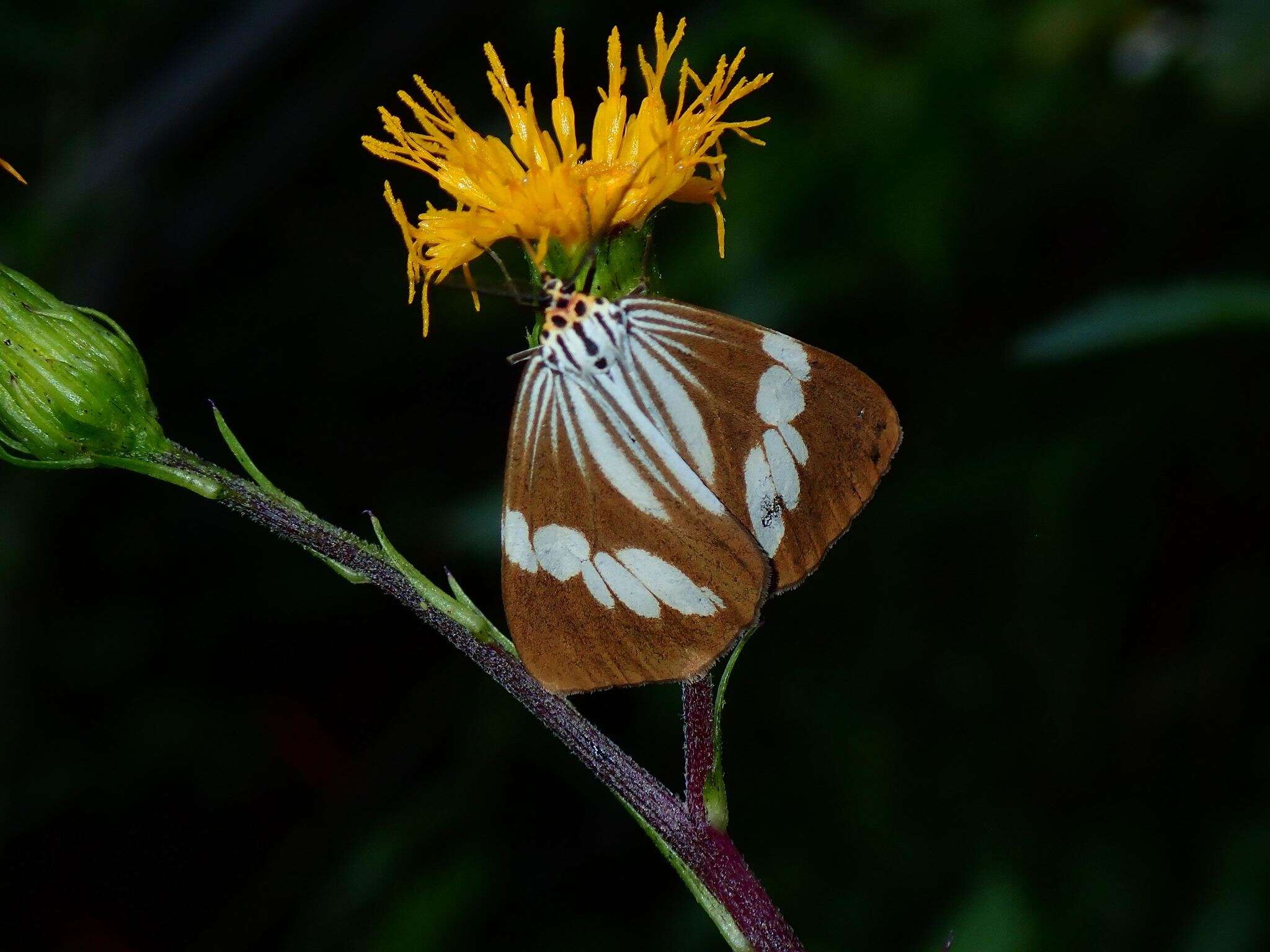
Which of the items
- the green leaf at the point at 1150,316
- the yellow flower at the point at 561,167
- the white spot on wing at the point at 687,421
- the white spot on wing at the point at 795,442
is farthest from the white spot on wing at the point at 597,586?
the green leaf at the point at 1150,316

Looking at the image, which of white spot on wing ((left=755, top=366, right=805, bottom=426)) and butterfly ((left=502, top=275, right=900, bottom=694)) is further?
white spot on wing ((left=755, top=366, right=805, bottom=426))

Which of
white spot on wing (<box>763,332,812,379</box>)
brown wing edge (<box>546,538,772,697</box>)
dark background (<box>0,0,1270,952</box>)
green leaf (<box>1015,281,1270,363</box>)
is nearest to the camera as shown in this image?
brown wing edge (<box>546,538,772,697</box>)

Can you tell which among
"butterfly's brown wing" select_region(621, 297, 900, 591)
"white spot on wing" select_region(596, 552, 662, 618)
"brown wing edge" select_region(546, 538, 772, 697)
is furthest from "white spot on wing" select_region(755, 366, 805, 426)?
"white spot on wing" select_region(596, 552, 662, 618)

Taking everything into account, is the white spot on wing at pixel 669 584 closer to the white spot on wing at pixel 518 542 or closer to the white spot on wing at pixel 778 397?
the white spot on wing at pixel 518 542

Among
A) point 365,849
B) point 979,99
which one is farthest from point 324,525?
point 979,99

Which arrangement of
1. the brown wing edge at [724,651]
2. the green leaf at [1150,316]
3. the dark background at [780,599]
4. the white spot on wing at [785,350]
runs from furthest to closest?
the dark background at [780,599], the green leaf at [1150,316], the white spot on wing at [785,350], the brown wing edge at [724,651]

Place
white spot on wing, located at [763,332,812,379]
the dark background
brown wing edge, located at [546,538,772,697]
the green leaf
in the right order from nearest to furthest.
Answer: brown wing edge, located at [546,538,772,697] → white spot on wing, located at [763,332,812,379] → the green leaf → the dark background

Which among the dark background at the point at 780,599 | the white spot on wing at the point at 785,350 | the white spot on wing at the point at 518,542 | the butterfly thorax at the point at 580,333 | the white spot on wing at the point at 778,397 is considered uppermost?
the butterfly thorax at the point at 580,333

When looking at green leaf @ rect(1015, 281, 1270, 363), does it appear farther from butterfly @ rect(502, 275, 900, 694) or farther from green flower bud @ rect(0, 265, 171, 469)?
green flower bud @ rect(0, 265, 171, 469)
